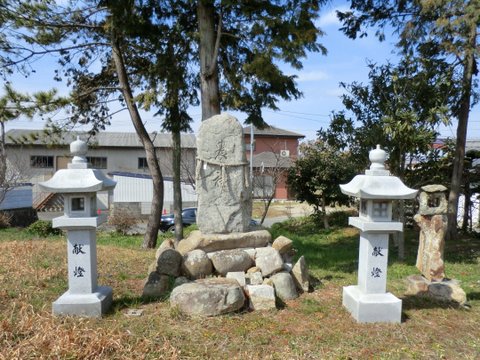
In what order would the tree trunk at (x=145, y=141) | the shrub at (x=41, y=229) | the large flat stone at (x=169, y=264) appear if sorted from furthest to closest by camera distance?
the shrub at (x=41, y=229), the tree trunk at (x=145, y=141), the large flat stone at (x=169, y=264)

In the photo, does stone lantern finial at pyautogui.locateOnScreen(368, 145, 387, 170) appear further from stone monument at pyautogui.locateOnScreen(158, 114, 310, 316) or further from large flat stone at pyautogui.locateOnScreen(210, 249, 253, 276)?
large flat stone at pyautogui.locateOnScreen(210, 249, 253, 276)

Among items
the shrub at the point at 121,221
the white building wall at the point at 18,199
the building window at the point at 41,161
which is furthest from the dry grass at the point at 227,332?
the building window at the point at 41,161

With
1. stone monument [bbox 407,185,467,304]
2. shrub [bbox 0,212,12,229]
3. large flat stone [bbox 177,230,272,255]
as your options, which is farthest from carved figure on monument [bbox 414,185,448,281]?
shrub [bbox 0,212,12,229]

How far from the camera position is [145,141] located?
11352 mm

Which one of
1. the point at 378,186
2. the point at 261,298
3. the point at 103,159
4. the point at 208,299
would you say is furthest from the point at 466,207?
the point at 103,159

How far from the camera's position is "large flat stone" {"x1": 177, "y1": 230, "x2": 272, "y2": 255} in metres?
6.58

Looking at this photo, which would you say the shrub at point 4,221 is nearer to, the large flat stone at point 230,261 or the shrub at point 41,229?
the shrub at point 41,229

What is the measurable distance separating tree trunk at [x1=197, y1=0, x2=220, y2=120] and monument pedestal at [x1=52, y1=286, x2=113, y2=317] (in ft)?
16.5

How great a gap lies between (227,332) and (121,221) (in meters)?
13.1

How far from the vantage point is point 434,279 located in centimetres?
614

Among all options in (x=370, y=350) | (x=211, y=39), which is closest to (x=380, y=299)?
(x=370, y=350)

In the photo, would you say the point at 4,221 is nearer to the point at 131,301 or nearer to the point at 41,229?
the point at 41,229

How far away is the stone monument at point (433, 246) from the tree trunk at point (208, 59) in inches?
190

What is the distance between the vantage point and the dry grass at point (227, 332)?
13.0 feet
